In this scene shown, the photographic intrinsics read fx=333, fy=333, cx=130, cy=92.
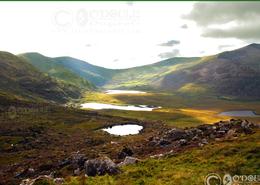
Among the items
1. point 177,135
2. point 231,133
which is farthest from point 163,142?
point 231,133

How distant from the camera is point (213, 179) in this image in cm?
4284

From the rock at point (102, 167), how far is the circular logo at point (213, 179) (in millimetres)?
14317

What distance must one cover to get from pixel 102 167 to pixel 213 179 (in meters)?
17.8

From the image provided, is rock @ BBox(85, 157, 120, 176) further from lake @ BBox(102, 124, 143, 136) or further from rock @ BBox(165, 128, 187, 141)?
lake @ BBox(102, 124, 143, 136)

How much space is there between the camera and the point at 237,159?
48938 mm

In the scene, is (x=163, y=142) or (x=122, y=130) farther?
(x=122, y=130)

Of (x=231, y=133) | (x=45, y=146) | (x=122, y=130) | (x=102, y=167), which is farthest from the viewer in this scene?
(x=122, y=130)

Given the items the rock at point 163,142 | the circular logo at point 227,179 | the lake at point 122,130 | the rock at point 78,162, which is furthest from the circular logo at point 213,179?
the lake at point 122,130

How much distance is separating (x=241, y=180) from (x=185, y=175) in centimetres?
741

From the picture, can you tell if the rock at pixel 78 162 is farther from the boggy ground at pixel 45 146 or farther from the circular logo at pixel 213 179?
the circular logo at pixel 213 179

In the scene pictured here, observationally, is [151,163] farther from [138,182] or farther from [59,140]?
[59,140]

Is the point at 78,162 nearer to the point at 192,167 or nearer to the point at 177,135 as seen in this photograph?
the point at 177,135

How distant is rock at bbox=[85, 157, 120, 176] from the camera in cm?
5112

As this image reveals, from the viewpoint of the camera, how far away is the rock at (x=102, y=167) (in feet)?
168
